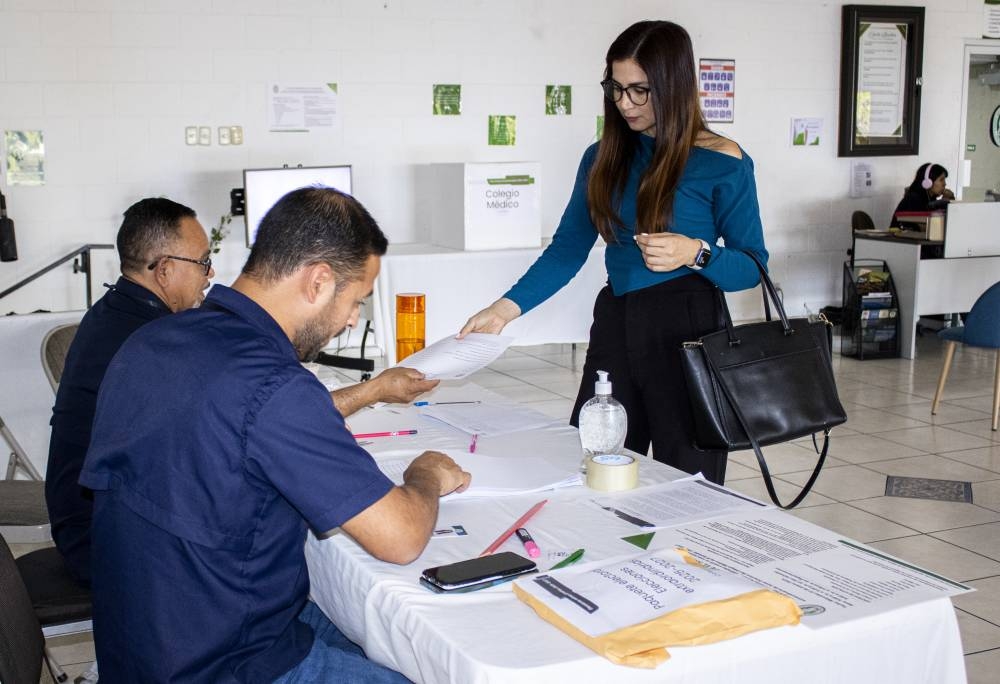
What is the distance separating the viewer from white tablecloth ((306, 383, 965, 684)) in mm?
1266

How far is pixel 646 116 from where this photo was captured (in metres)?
2.39

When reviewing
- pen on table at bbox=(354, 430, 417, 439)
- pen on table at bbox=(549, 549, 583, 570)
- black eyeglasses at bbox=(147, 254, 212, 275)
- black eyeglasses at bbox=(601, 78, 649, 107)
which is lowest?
pen on table at bbox=(549, 549, 583, 570)

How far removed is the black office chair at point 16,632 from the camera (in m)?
1.50

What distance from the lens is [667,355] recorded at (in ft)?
7.84

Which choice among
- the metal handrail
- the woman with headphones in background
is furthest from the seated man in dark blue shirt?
the woman with headphones in background

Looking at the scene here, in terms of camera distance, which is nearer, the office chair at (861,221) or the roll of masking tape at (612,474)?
the roll of masking tape at (612,474)

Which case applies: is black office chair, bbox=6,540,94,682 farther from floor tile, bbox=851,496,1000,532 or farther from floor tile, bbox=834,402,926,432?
floor tile, bbox=834,402,926,432

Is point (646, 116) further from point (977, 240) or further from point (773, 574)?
point (977, 240)

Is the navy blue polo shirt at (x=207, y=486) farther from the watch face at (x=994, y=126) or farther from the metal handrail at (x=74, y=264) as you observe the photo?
→ the watch face at (x=994, y=126)

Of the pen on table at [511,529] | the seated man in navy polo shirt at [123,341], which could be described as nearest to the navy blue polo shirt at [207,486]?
the pen on table at [511,529]

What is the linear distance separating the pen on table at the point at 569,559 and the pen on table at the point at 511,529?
0.11m

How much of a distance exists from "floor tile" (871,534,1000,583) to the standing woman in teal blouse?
1.47m

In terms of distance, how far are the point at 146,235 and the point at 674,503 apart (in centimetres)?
137

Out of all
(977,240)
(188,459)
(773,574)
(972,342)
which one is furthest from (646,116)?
(977,240)
